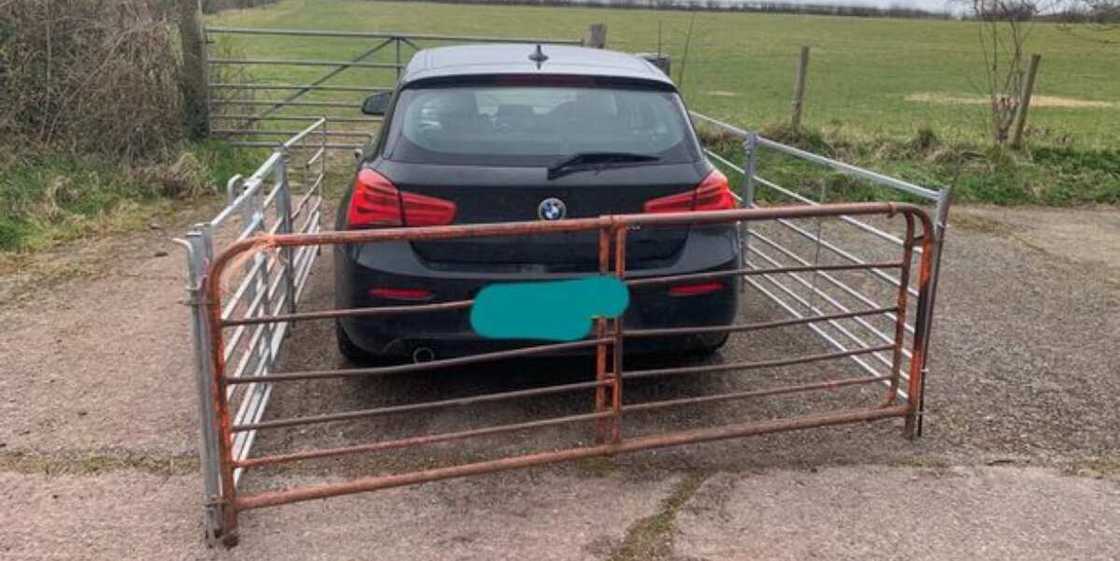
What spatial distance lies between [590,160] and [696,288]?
0.75 m

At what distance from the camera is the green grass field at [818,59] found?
18.8 meters

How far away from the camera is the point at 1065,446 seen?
417 centimetres

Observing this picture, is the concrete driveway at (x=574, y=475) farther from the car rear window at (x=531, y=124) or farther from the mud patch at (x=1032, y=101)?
the mud patch at (x=1032, y=101)

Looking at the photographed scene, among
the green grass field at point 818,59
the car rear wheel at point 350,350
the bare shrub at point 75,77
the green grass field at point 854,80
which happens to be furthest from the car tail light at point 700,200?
the green grass field at point 818,59

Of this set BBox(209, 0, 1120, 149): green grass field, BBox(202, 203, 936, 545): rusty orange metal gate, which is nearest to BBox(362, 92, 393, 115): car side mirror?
BBox(202, 203, 936, 545): rusty orange metal gate

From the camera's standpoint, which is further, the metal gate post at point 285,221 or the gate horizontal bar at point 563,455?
the metal gate post at point 285,221

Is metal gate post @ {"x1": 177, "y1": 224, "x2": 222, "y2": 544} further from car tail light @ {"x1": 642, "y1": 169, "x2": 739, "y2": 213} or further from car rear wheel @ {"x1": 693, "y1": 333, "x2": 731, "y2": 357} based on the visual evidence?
car rear wheel @ {"x1": 693, "y1": 333, "x2": 731, "y2": 357}

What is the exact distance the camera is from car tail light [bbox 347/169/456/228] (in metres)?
3.92

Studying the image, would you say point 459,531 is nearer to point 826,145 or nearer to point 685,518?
point 685,518

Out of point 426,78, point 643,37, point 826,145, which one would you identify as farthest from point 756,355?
point 643,37

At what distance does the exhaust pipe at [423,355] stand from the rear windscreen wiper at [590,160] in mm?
932

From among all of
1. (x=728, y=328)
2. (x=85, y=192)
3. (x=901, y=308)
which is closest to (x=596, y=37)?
(x=85, y=192)

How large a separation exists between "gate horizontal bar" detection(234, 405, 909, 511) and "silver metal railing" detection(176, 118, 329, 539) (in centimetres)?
25

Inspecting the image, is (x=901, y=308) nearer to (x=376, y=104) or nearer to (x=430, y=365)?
(x=430, y=365)
